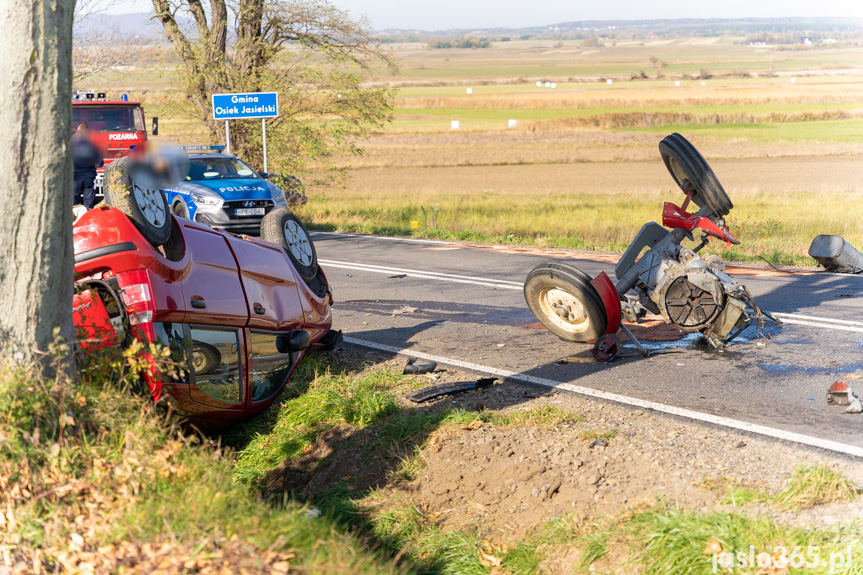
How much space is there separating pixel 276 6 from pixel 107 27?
966cm

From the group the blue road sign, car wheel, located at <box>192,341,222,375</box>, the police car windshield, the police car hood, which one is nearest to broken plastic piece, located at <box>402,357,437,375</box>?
car wheel, located at <box>192,341,222,375</box>

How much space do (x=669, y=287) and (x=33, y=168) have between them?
202 inches

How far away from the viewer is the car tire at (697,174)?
730 centimetres

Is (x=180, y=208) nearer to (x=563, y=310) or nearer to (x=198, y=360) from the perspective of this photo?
(x=563, y=310)

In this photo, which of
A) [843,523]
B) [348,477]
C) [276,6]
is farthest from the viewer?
[276,6]

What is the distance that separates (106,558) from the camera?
10.5 feet

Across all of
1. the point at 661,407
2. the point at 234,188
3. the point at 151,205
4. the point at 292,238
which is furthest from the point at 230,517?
the point at 234,188

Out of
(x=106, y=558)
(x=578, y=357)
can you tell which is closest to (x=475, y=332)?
(x=578, y=357)

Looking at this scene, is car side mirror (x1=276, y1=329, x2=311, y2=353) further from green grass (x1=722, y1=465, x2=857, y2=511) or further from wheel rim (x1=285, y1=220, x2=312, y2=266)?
green grass (x1=722, y1=465, x2=857, y2=511)

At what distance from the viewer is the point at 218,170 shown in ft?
58.6

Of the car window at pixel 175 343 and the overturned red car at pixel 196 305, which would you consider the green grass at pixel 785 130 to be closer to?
the overturned red car at pixel 196 305

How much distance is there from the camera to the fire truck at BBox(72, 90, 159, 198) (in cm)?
2019

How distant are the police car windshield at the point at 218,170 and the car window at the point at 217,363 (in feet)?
40.9

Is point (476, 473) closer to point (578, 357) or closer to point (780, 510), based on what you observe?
point (780, 510)
